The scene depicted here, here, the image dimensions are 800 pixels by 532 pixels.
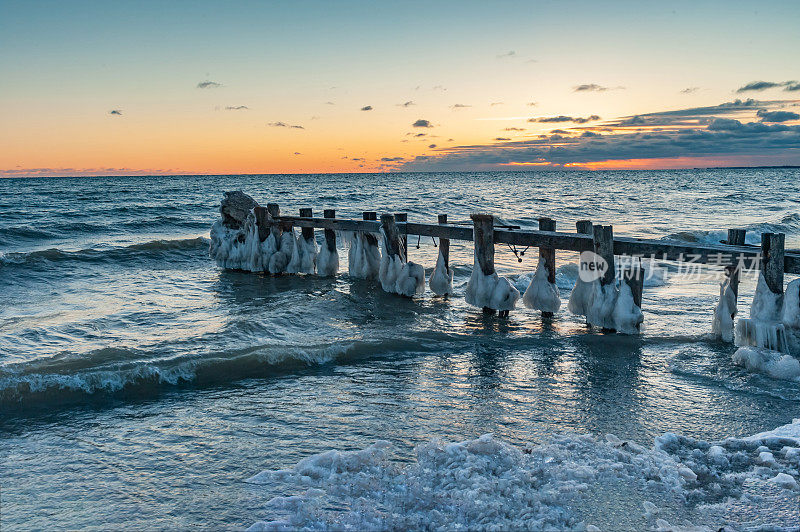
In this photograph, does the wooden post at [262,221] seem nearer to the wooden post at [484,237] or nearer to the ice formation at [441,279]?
the ice formation at [441,279]

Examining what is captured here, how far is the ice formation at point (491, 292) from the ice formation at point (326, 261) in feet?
16.9

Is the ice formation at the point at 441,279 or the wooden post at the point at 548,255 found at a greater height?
the wooden post at the point at 548,255

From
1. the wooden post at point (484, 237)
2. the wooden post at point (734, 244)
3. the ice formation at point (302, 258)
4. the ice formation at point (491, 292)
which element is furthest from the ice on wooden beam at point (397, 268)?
the wooden post at point (734, 244)

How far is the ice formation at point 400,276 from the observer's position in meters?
12.0

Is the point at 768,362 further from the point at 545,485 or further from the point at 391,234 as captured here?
the point at 391,234

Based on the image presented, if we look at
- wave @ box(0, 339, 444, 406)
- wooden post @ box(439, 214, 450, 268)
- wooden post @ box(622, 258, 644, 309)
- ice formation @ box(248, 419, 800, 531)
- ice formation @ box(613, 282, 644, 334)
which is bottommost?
ice formation @ box(248, 419, 800, 531)

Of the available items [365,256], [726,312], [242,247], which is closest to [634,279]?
[726,312]

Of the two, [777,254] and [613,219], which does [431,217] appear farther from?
[777,254]

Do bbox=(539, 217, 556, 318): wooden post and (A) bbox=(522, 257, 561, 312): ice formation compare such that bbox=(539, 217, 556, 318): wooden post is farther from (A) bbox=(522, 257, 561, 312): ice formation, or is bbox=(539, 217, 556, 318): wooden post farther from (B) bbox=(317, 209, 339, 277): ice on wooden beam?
(B) bbox=(317, 209, 339, 277): ice on wooden beam

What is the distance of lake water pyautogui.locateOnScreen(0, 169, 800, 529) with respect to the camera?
443 cm

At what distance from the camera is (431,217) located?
3444cm

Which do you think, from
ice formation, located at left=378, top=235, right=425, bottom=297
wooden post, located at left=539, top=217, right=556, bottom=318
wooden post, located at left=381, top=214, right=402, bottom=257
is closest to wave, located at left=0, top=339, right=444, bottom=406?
wooden post, located at left=539, top=217, right=556, bottom=318

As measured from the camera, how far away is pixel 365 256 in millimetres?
13859

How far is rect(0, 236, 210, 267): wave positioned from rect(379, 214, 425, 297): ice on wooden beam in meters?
11.2
